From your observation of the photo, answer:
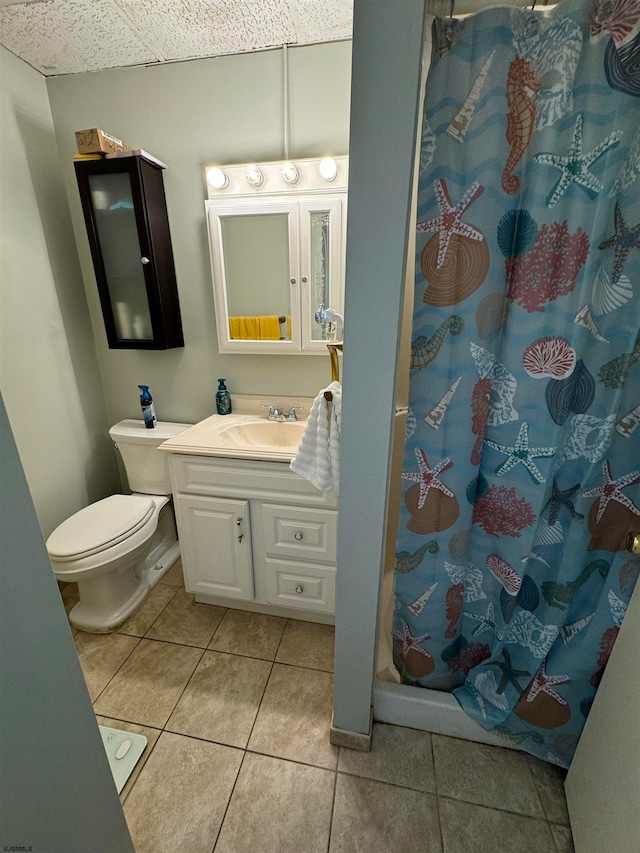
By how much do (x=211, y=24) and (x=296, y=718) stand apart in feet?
8.20

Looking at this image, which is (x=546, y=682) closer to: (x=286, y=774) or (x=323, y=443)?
(x=286, y=774)

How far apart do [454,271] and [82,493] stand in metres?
2.10

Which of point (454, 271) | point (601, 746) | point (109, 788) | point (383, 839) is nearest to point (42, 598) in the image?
point (109, 788)

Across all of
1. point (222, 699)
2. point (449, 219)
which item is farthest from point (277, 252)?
point (222, 699)

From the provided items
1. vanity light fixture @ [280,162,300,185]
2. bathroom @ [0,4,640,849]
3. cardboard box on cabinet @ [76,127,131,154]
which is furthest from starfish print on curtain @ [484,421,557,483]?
cardboard box on cabinet @ [76,127,131,154]

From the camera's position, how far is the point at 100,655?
57.9 inches

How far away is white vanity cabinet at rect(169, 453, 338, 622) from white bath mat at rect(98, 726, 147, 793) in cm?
54

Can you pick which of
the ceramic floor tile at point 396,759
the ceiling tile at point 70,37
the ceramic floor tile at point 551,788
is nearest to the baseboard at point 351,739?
the ceramic floor tile at point 396,759

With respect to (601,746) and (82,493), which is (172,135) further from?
(601,746)

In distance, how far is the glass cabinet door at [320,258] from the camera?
148 centimetres

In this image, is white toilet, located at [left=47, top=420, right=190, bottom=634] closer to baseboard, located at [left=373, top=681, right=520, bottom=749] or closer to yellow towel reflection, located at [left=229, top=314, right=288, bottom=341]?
yellow towel reflection, located at [left=229, top=314, right=288, bottom=341]

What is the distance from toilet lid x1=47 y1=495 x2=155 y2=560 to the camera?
1.41m

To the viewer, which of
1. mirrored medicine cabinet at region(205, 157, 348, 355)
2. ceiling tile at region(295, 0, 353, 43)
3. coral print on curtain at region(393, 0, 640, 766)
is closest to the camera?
coral print on curtain at region(393, 0, 640, 766)

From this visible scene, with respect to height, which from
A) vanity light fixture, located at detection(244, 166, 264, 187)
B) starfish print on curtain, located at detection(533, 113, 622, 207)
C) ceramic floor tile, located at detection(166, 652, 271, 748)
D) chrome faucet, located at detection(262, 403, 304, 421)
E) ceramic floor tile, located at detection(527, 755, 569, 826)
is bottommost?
ceramic floor tile, located at detection(166, 652, 271, 748)
